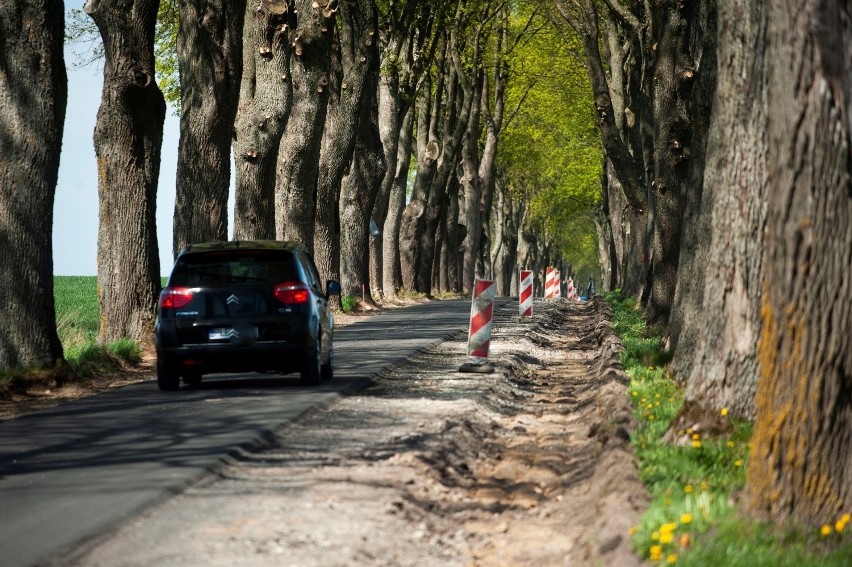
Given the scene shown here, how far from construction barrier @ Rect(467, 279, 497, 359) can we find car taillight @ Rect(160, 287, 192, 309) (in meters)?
4.24

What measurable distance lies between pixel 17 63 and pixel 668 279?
11.9 m

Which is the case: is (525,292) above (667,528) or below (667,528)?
above

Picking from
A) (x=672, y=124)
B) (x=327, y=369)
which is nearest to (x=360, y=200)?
(x=672, y=124)

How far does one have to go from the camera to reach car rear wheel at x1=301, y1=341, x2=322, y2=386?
15.3 metres

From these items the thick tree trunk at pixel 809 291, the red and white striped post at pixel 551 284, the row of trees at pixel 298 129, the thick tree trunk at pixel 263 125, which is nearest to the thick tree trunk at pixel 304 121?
the row of trees at pixel 298 129

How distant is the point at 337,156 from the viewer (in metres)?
32.2

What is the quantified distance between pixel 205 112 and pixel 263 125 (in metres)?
1.97

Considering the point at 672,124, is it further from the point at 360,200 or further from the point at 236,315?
the point at 360,200

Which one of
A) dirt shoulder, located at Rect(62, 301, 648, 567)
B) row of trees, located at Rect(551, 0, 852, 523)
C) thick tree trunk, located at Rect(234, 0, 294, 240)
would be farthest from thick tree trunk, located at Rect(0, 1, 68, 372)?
thick tree trunk, located at Rect(234, 0, 294, 240)

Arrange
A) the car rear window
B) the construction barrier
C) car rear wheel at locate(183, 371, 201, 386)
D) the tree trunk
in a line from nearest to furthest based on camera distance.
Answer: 1. the car rear window
2. car rear wheel at locate(183, 371, 201, 386)
3. the construction barrier
4. the tree trunk

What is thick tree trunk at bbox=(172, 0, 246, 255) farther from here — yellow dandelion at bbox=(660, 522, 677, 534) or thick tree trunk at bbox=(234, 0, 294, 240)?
yellow dandelion at bbox=(660, 522, 677, 534)

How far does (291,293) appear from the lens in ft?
49.9

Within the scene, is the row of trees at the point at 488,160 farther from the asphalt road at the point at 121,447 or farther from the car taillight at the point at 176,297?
the asphalt road at the point at 121,447

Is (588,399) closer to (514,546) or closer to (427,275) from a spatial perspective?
(514,546)
